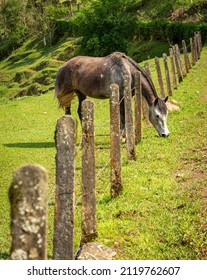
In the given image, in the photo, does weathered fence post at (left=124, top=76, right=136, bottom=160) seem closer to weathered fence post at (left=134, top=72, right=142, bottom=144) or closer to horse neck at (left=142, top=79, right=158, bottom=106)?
weathered fence post at (left=134, top=72, right=142, bottom=144)

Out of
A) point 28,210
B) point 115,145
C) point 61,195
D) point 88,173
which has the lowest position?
point 115,145

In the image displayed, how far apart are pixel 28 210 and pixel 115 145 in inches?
189

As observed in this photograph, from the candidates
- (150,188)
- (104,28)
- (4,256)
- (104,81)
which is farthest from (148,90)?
(104,28)

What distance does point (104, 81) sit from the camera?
13414 mm

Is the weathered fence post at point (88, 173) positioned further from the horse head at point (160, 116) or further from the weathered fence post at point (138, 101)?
the horse head at point (160, 116)

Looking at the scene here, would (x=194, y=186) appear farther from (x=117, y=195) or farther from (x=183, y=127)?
(x=183, y=127)

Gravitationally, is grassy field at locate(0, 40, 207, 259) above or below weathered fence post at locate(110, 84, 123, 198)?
below

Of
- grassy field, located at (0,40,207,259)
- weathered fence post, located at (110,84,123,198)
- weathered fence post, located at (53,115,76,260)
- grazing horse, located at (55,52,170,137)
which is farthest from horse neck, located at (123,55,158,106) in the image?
weathered fence post, located at (53,115,76,260)

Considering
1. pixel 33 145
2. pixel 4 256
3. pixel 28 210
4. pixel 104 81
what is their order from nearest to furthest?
pixel 28 210 → pixel 4 256 → pixel 104 81 → pixel 33 145

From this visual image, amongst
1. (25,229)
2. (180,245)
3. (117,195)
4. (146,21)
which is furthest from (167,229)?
(146,21)

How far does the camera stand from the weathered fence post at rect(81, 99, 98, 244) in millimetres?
5488

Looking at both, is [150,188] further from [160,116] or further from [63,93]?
[63,93]

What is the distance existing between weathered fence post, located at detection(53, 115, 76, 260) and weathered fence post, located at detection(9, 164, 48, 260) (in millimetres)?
1606

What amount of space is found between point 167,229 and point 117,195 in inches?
66.5
